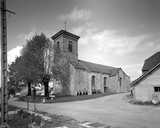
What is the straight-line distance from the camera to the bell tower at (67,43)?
115ft

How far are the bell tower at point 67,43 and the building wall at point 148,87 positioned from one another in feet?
69.8

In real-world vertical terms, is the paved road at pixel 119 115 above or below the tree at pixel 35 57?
below

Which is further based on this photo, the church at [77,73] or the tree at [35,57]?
the church at [77,73]

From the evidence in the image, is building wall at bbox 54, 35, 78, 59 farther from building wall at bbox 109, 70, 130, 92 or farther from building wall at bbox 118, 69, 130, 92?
building wall at bbox 118, 69, 130, 92

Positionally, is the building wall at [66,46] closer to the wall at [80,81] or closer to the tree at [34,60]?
the wall at [80,81]

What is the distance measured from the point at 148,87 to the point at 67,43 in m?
23.7

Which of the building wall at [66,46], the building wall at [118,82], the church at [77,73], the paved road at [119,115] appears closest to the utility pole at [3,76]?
the paved road at [119,115]

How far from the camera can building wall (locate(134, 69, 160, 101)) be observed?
17.2m

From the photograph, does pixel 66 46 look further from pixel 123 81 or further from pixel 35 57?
pixel 123 81

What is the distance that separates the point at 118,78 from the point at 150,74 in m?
29.2

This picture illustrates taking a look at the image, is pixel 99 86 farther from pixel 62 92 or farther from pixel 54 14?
pixel 54 14

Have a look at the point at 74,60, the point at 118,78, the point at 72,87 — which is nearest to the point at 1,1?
the point at 72,87

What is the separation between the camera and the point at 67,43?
118 ft

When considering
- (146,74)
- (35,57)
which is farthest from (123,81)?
(35,57)
